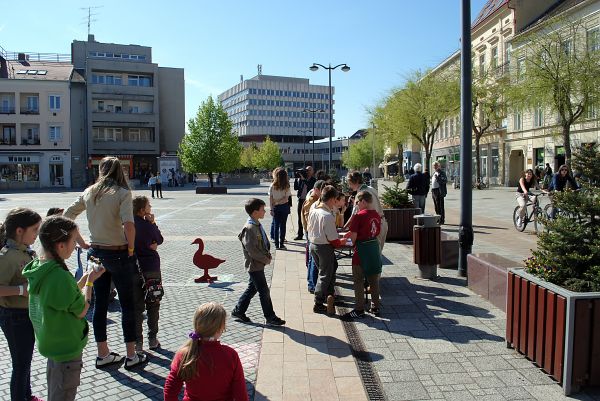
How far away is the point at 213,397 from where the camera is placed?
2799 mm

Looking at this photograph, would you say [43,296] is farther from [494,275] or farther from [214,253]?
[214,253]

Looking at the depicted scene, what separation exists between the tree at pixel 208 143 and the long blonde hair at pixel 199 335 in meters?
38.5

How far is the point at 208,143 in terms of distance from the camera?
41.1 meters

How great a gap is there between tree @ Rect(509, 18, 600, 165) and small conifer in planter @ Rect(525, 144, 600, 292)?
73.9 ft

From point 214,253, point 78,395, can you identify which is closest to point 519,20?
point 214,253

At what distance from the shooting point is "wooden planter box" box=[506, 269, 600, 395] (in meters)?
4.03

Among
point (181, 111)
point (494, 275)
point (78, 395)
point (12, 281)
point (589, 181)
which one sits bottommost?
point (78, 395)

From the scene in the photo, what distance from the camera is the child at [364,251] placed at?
6203 mm

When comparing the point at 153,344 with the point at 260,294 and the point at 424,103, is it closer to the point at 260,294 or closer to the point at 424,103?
the point at 260,294

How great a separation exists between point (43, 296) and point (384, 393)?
2573 millimetres

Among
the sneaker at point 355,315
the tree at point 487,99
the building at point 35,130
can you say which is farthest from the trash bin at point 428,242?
the building at point 35,130

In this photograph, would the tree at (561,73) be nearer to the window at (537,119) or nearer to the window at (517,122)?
the window at (537,119)

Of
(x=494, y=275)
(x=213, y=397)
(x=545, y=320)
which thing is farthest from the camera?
(x=494, y=275)

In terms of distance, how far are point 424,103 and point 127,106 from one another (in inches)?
1524
